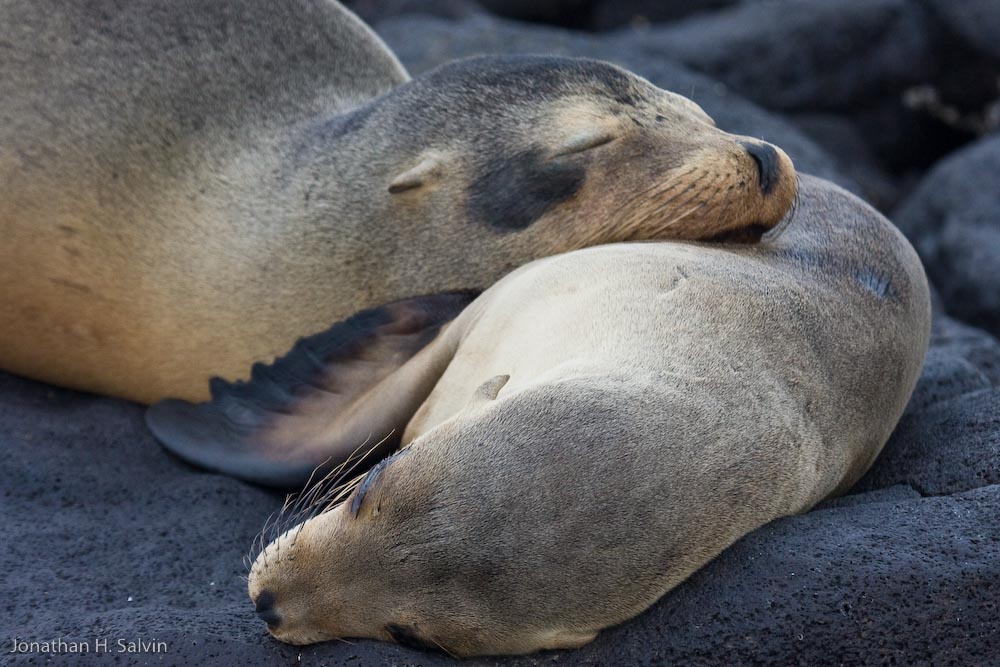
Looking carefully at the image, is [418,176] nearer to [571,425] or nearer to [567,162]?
[567,162]

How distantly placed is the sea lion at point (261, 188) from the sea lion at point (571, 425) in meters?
0.17

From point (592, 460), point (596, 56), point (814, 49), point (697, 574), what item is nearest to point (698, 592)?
point (697, 574)

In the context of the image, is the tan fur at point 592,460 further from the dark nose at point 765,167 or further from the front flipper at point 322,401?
the dark nose at point 765,167

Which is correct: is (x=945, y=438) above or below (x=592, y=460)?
below

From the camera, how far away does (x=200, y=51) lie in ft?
14.8

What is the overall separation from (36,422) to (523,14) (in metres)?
7.35

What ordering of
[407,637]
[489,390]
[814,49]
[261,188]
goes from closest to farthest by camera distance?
1. [407,637]
2. [489,390]
3. [261,188]
4. [814,49]

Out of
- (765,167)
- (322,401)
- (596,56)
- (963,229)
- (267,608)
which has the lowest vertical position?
(963,229)

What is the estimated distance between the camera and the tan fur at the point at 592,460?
8.50 ft

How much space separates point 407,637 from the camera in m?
2.67

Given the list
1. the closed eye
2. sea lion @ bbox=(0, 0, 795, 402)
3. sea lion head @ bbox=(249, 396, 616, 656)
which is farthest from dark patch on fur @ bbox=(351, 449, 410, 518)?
the closed eye

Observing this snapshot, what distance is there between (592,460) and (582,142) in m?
1.53

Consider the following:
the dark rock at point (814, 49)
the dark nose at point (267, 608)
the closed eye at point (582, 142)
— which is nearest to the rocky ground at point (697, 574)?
the dark nose at point (267, 608)

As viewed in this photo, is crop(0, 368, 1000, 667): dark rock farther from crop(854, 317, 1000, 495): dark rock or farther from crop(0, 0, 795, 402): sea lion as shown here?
crop(0, 0, 795, 402): sea lion
